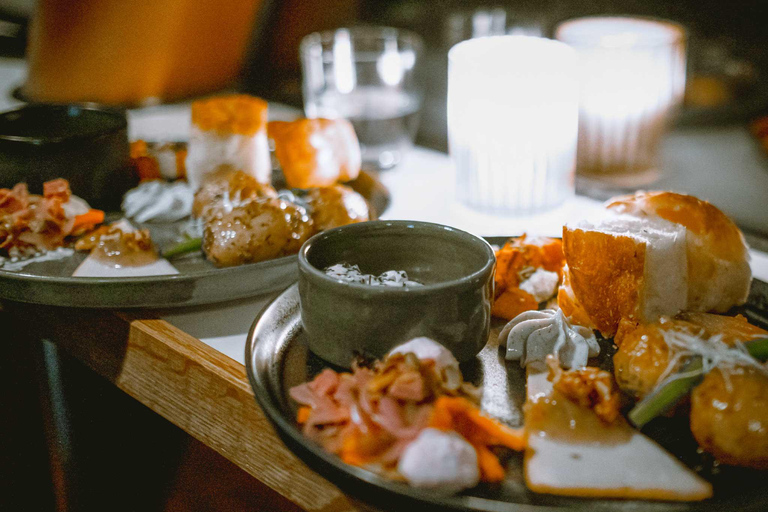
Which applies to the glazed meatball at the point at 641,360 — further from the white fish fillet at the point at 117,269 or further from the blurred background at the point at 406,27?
the blurred background at the point at 406,27

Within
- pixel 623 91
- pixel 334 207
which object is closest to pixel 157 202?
pixel 334 207

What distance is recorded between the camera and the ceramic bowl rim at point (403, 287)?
77cm

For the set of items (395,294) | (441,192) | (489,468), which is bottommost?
(441,192)

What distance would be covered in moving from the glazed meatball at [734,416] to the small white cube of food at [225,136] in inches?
40.9

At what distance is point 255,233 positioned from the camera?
1.13 meters

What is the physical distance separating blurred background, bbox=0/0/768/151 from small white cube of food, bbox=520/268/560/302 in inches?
48.5

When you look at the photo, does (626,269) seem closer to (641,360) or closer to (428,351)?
(641,360)

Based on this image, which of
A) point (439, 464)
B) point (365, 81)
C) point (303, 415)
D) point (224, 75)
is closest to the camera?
point (439, 464)

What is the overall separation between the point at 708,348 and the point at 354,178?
0.97 metres

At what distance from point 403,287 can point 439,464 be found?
222 mm

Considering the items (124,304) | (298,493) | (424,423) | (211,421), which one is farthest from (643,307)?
(124,304)

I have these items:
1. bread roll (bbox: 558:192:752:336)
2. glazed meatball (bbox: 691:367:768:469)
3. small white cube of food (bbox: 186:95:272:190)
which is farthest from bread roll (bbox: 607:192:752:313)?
small white cube of food (bbox: 186:95:272:190)

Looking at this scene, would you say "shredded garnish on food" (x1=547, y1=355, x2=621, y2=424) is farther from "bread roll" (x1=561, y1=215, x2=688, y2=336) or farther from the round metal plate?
"bread roll" (x1=561, y1=215, x2=688, y2=336)

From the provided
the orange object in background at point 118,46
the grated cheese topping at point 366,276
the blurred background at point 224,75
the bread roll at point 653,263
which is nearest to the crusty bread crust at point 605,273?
the bread roll at point 653,263
